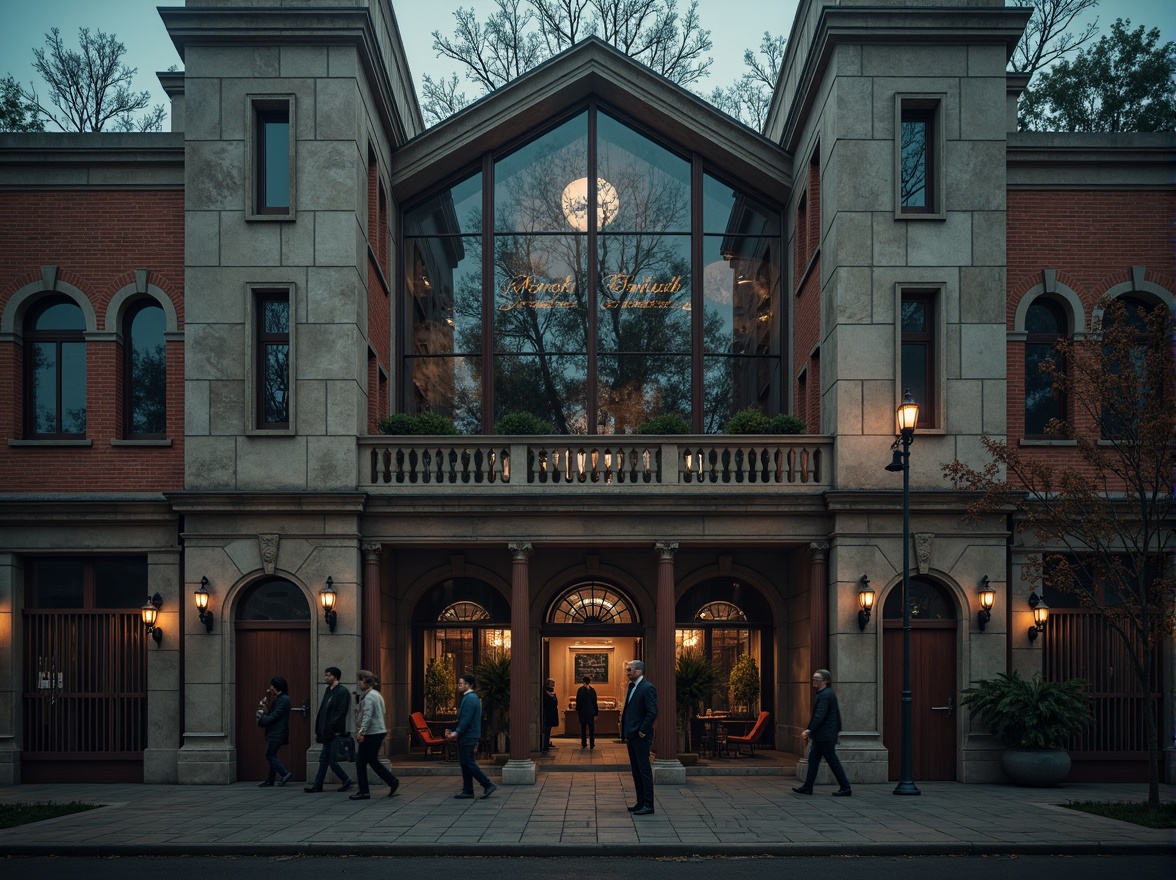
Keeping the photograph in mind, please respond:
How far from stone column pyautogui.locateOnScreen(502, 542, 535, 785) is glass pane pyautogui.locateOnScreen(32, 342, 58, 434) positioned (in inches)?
329

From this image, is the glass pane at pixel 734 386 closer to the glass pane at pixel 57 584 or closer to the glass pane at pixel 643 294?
the glass pane at pixel 643 294

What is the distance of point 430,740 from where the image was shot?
751 inches

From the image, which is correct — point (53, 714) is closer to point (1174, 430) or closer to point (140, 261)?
point (140, 261)

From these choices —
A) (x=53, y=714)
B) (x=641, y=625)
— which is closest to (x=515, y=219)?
(x=641, y=625)

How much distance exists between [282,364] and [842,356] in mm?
9232

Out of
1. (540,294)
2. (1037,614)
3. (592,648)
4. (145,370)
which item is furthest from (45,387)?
(1037,614)

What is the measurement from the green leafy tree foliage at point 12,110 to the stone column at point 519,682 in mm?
18945

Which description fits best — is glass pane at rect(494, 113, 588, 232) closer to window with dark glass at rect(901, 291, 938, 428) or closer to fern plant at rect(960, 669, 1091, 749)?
window with dark glass at rect(901, 291, 938, 428)

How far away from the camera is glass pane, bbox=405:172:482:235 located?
2144 centimetres

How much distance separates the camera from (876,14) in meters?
17.4

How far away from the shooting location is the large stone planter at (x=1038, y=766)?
1627 centimetres

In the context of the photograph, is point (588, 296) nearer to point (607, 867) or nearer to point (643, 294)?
point (643, 294)

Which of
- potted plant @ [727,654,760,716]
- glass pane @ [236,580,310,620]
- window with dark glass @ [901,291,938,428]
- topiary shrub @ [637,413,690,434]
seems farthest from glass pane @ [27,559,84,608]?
window with dark glass @ [901,291,938,428]

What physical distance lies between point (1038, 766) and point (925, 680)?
6.74 feet
